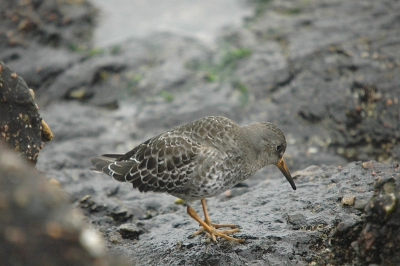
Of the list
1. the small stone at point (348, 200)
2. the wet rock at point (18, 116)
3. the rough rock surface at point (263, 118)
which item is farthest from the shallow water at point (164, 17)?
the small stone at point (348, 200)

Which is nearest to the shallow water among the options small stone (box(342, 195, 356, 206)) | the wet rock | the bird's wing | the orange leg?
the bird's wing

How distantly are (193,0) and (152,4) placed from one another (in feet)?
3.74

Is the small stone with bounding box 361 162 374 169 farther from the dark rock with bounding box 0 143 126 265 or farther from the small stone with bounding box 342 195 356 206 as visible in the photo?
the dark rock with bounding box 0 143 126 265

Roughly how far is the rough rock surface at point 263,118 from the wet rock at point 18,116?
1.44 metres

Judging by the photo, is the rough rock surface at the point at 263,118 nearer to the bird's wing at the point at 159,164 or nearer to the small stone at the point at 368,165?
the small stone at the point at 368,165

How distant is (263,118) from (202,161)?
3.39 meters

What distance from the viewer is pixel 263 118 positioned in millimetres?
8445

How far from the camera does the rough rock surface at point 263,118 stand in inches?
185

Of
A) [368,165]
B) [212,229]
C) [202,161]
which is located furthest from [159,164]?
[368,165]

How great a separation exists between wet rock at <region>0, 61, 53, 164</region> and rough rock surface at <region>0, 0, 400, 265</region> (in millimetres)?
1443

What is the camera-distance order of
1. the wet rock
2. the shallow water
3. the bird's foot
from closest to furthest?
1. the wet rock
2. the bird's foot
3. the shallow water

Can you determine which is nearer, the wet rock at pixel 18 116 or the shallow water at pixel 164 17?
the wet rock at pixel 18 116

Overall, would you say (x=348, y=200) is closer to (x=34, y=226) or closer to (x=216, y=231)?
(x=216, y=231)

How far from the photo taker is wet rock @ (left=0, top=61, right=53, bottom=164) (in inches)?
173
